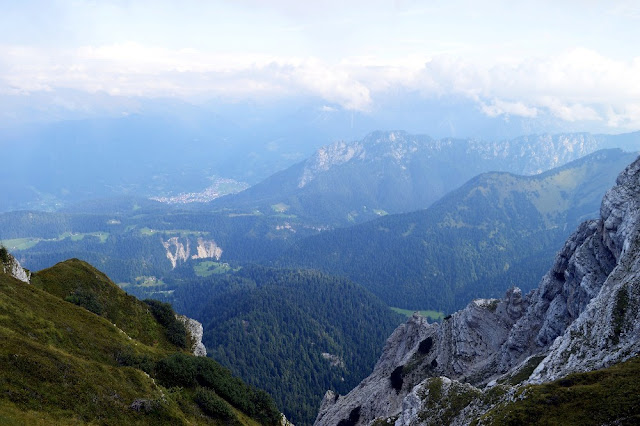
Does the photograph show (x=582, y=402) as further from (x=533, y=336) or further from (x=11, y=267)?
(x=11, y=267)

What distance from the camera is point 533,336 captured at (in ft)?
291

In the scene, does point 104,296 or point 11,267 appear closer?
point 11,267

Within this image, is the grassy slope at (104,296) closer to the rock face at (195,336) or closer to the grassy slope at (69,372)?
the rock face at (195,336)

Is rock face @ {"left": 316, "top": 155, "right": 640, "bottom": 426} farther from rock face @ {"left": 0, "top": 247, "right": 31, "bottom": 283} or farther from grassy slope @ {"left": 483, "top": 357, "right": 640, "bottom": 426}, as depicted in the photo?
rock face @ {"left": 0, "top": 247, "right": 31, "bottom": 283}

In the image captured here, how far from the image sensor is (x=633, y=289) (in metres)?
55.9

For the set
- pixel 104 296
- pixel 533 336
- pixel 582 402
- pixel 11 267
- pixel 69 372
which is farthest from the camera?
pixel 533 336

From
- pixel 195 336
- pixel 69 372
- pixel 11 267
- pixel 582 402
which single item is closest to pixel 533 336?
pixel 582 402

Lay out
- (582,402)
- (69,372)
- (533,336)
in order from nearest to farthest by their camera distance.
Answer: (582,402) → (69,372) → (533,336)

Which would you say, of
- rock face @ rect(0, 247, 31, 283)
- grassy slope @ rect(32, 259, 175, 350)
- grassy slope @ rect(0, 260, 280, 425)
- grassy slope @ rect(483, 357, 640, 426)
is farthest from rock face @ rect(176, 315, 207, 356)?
grassy slope @ rect(483, 357, 640, 426)

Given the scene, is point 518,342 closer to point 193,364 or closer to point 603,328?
point 603,328

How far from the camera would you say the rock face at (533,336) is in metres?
56.2

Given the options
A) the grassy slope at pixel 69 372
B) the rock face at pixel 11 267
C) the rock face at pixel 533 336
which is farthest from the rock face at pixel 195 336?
the rock face at pixel 11 267

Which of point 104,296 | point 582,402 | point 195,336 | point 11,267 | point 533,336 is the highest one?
point 11,267

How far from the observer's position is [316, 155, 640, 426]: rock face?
56.2 meters
